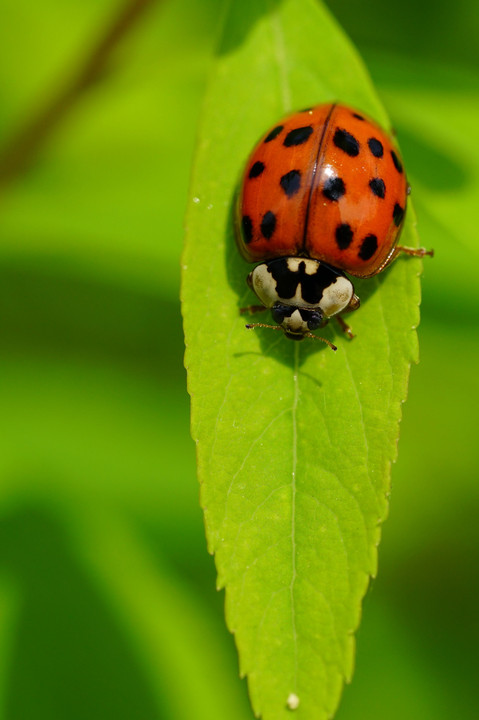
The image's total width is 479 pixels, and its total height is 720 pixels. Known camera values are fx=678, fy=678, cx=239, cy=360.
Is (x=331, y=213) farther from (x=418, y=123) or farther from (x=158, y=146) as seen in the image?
(x=158, y=146)

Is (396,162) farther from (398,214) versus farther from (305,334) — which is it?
(305,334)

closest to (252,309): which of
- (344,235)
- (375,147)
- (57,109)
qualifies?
(344,235)

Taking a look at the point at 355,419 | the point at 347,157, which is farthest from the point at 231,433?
the point at 347,157

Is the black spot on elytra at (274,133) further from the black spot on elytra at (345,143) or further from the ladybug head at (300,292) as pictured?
the ladybug head at (300,292)

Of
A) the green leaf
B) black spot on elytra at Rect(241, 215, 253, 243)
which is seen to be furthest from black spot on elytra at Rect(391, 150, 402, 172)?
black spot on elytra at Rect(241, 215, 253, 243)

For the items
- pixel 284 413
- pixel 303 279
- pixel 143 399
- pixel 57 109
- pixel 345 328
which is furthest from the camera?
pixel 143 399

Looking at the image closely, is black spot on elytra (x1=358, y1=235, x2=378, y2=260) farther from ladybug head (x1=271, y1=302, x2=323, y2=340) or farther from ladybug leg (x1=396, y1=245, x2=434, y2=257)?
ladybug head (x1=271, y1=302, x2=323, y2=340)
